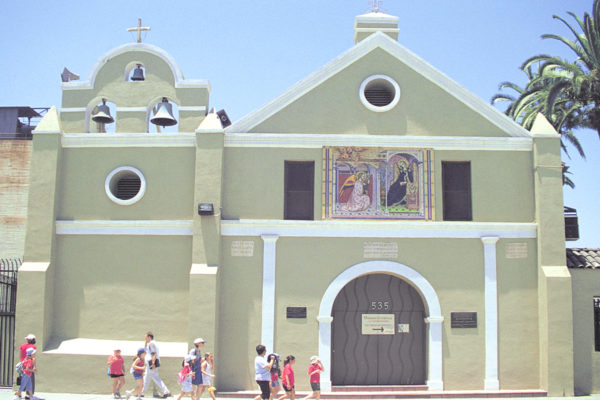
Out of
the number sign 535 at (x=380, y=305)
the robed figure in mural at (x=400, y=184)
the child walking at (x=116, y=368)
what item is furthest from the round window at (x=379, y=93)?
the child walking at (x=116, y=368)

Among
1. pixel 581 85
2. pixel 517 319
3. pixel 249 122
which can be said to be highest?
pixel 581 85

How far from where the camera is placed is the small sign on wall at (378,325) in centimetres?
1630

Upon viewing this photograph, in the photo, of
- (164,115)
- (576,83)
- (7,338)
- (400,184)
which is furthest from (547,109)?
(7,338)

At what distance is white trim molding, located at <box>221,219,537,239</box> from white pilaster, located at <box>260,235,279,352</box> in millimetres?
321

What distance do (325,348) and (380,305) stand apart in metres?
1.85

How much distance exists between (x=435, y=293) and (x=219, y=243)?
5.49m

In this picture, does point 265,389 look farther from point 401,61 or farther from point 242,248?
point 401,61

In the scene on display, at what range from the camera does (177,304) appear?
1614cm

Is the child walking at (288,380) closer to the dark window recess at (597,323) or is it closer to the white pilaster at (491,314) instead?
the white pilaster at (491,314)

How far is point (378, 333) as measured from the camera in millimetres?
16297

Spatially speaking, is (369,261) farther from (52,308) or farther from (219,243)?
(52,308)

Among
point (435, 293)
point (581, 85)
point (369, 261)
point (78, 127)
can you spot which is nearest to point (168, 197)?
point (78, 127)

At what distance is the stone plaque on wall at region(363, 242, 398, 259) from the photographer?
52.9ft

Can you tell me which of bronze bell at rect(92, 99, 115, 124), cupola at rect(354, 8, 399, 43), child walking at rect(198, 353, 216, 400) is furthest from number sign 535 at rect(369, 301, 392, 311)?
bronze bell at rect(92, 99, 115, 124)
